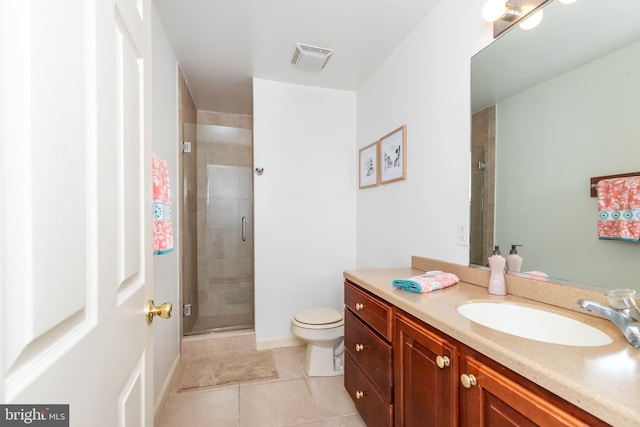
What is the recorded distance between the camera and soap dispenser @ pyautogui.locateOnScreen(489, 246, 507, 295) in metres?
1.21

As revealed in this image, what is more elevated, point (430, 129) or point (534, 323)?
point (430, 129)

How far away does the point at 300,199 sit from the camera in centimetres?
263

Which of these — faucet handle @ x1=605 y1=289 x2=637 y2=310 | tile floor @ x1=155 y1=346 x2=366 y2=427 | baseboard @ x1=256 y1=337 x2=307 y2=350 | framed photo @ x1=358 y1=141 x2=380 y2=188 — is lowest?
tile floor @ x1=155 y1=346 x2=366 y2=427

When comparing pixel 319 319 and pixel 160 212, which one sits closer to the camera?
pixel 160 212

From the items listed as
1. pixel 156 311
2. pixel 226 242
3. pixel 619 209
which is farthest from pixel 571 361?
pixel 226 242

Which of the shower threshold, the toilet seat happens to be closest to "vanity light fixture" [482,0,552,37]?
the toilet seat

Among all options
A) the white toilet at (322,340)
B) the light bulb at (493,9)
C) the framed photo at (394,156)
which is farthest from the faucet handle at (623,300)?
the white toilet at (322,340)

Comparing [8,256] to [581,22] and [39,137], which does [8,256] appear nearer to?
[39,137]

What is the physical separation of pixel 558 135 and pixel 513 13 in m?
0.59

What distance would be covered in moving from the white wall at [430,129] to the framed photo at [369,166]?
3.6 inches

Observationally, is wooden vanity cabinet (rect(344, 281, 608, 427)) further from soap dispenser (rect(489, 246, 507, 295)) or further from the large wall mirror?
the large wall mirror

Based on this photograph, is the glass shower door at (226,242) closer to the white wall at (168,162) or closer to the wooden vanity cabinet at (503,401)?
the white wall at (168,162)

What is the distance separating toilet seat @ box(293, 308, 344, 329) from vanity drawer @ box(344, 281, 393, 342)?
1.39 feet

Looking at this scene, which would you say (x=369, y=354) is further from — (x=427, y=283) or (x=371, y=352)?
(x=427, y=283)
